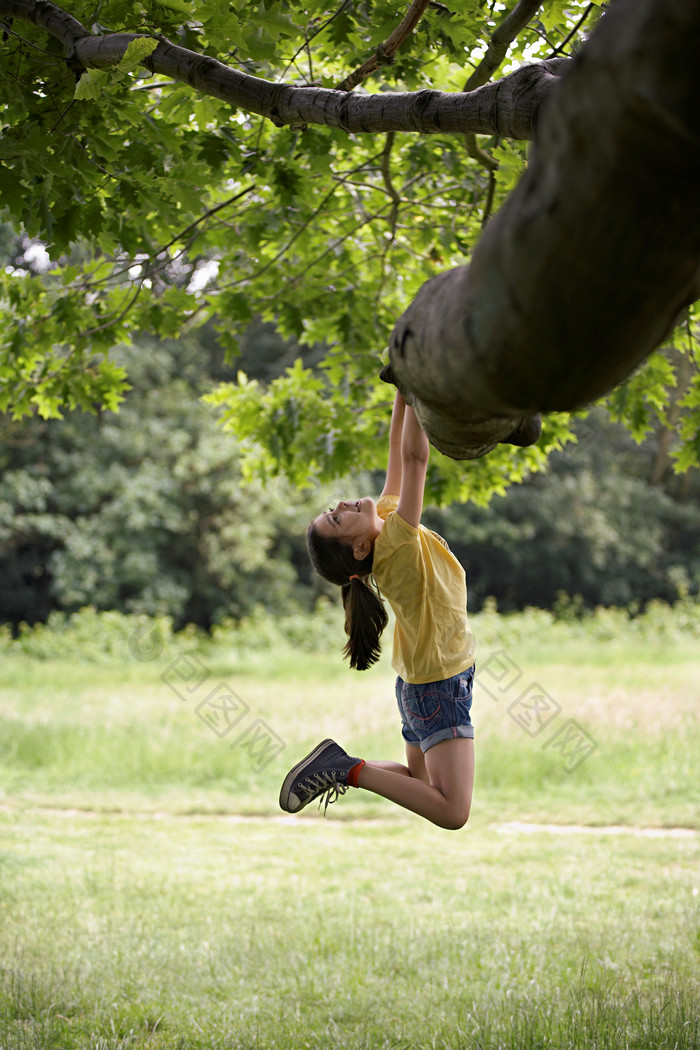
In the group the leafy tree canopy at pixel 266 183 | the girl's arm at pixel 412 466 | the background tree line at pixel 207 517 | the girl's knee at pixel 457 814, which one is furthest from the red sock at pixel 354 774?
the background tree line at pixel 207 517

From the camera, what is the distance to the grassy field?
3674 mm

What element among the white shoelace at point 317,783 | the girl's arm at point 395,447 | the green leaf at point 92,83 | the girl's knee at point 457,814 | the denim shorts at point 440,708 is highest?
the green leaf at point 92,83

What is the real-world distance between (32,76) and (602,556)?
23.5 m

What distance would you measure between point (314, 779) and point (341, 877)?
3123 mm

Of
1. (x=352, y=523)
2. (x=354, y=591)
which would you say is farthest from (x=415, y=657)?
(x=352, y=523)

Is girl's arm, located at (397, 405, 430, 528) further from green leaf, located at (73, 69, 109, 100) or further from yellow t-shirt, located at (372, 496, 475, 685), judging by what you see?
green leaf, located at (73, 69, 109, 100)

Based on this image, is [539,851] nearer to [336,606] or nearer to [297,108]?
[297,108]

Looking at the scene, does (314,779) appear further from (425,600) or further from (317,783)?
(425,600)

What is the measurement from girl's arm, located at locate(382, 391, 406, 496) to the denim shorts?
786mm

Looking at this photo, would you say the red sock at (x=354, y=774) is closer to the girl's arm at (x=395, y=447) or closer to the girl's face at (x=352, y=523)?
the girl's face at (x=352, y=523)

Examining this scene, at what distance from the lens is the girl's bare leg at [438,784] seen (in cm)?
351

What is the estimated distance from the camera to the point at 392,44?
2.51 meters

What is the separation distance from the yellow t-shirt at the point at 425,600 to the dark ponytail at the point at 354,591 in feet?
0.56

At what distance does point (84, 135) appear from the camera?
10.4 ft
